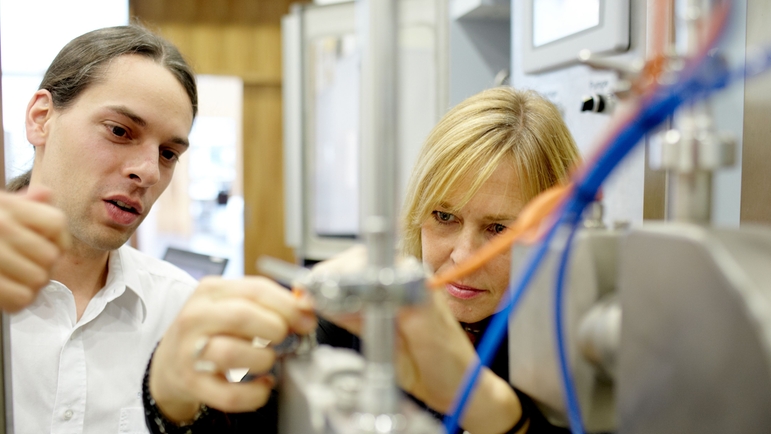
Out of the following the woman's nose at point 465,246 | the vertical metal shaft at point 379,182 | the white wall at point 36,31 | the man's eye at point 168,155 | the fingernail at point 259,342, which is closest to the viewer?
the vertical metal shaft at point 379,182

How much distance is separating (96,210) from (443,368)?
0.83 m

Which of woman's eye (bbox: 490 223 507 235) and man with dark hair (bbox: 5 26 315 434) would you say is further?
man with dark hair (bbox: 5 26 315 434)

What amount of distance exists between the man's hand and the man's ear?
839 mm

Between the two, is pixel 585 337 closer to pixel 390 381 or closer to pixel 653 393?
pixel 653 393

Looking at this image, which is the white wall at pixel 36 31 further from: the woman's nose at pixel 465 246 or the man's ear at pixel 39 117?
the woman's nose at pixel 465 246

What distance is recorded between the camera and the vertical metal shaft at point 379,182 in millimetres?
311

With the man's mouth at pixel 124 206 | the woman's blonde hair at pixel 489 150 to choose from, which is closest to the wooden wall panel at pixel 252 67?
the man's mouth at pixel 124 206

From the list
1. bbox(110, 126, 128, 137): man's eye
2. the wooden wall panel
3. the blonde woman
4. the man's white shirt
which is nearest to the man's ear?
bbox(110, 126, 128, 137): man's eye

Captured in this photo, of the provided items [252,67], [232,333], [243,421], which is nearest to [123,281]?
[243,421]

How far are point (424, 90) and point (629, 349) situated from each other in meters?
1.60

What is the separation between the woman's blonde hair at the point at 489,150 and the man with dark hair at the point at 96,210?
0.49 m

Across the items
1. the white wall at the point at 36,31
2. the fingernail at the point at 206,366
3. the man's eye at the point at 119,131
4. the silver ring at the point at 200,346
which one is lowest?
the fingernail at the point at 206,366

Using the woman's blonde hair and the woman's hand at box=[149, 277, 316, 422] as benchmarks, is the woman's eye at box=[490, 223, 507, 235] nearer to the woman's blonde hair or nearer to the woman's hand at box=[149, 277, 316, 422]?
the woman's blonde hair

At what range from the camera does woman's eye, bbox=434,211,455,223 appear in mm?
950
